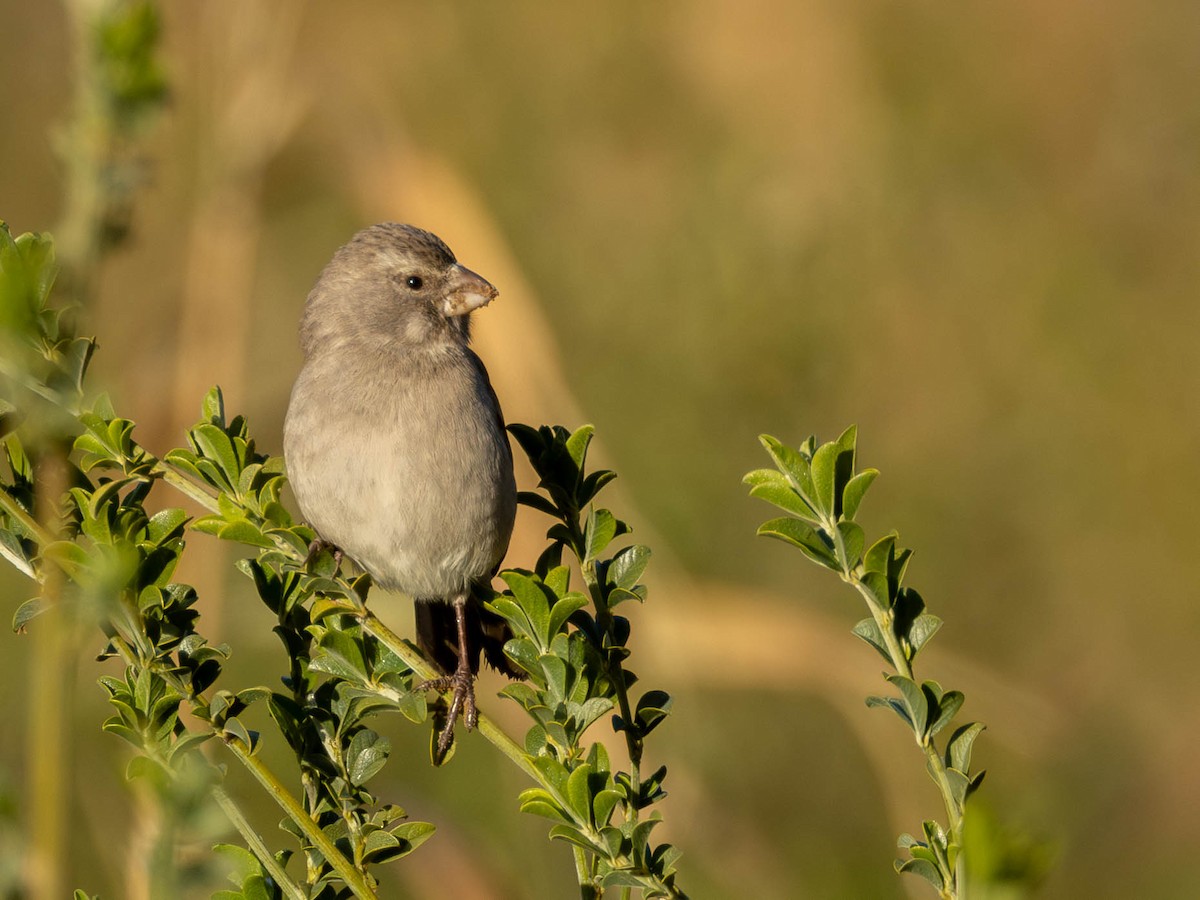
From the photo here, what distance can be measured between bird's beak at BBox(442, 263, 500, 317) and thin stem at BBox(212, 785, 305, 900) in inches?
88.3

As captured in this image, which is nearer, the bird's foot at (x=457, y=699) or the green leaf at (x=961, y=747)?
the green leaf at (x=961, y=747)

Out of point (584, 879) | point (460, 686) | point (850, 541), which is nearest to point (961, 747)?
point (850, 541)

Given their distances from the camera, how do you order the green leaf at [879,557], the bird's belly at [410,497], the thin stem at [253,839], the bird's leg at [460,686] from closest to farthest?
the thin stem at [253,839] → the green leaf at [879,557] → the bird's leg at [460,686] → the bird's belly at [410,497]

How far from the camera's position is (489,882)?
9.04ft

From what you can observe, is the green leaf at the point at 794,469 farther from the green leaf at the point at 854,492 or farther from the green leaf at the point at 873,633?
the green leaf at the point at 873,633

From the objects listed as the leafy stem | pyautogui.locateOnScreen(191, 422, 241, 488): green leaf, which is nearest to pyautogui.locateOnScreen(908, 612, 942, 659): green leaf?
the leafy stem

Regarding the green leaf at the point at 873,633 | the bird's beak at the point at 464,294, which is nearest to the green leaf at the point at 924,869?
the green leaf at the point at 873,633

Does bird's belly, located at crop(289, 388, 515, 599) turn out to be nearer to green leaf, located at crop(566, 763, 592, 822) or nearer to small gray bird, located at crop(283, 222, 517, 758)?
small gray bird, located at crop(283, 222, 517, 758)

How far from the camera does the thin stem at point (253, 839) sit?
1.38 m

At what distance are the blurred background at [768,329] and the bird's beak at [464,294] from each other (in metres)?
0.11

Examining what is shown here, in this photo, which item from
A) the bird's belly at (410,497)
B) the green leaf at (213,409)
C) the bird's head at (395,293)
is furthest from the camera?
the bird's head at (395,293)

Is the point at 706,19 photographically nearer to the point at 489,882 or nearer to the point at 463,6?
the point at 463,6

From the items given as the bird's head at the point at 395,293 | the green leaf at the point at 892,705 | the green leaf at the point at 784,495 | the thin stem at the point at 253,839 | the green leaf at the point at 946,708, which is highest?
the bird's head at the point at 395,293

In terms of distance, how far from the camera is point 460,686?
296 centimetres
